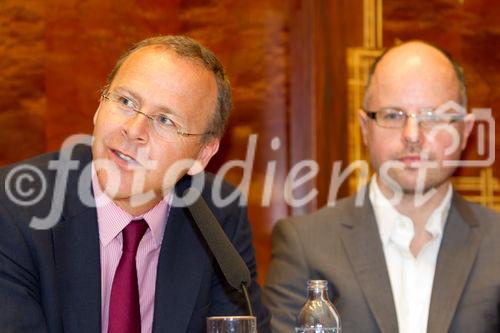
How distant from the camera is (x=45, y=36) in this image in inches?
131

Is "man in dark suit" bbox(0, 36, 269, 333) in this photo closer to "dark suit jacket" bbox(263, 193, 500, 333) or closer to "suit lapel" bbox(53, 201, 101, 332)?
"suit lapel" bbox(53, 201, 101, 332)

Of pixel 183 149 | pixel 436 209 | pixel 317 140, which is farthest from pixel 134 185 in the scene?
Answer: pixel 317 140

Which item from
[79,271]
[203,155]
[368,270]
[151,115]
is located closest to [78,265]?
[79,271]

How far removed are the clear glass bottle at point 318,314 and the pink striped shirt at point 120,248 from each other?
0.47 metres

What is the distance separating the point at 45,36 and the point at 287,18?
35.8 inches

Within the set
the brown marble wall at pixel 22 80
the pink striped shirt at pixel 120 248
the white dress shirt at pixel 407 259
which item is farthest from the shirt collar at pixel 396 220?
the brown marble wall at pixel 22 80

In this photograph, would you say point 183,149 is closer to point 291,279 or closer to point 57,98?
point 291,279

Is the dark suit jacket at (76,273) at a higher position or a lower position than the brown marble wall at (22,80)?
lower

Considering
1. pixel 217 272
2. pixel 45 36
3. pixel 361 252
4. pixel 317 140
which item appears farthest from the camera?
pixel 317 140

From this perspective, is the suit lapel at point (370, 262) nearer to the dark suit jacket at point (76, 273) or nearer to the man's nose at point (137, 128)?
the dark suit jacket at point (76, 273)

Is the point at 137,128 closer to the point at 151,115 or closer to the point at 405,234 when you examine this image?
the point at 151,115

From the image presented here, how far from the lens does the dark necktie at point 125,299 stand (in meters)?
2.16

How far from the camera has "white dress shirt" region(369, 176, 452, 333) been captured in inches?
111

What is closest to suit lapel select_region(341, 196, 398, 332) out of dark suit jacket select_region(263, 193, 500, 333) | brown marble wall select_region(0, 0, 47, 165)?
dark suit jacket select_region(263, 193, 500, 333)
